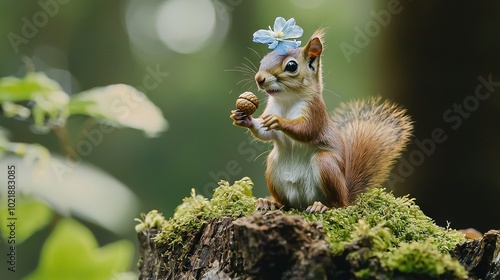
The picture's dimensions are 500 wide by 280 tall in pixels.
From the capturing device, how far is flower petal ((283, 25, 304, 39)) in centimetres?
173

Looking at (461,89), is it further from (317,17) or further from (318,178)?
(317,17)

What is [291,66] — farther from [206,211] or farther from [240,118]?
[206,211]

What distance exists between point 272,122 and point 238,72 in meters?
2.72

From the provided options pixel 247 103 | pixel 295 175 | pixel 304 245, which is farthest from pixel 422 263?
pixel 247 103

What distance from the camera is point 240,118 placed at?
1687 mm

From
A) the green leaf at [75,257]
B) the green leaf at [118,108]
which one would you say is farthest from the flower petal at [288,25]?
the green leaf at [75,257]

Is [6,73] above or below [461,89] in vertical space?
above

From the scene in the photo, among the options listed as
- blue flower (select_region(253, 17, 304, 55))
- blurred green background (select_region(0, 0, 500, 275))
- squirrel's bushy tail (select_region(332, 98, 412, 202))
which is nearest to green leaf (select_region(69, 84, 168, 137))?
blue flower (select_region(253, 17, 304, 55))

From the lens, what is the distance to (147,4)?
4.73m

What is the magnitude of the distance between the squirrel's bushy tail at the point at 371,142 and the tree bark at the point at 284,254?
1.61 ft

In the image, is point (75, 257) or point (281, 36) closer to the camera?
point (75, 257)

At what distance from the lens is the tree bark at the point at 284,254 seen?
3.99 feet

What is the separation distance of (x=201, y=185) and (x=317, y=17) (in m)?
1.69

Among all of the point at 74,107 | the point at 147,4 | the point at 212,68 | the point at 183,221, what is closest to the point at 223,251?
the point at 183,221
